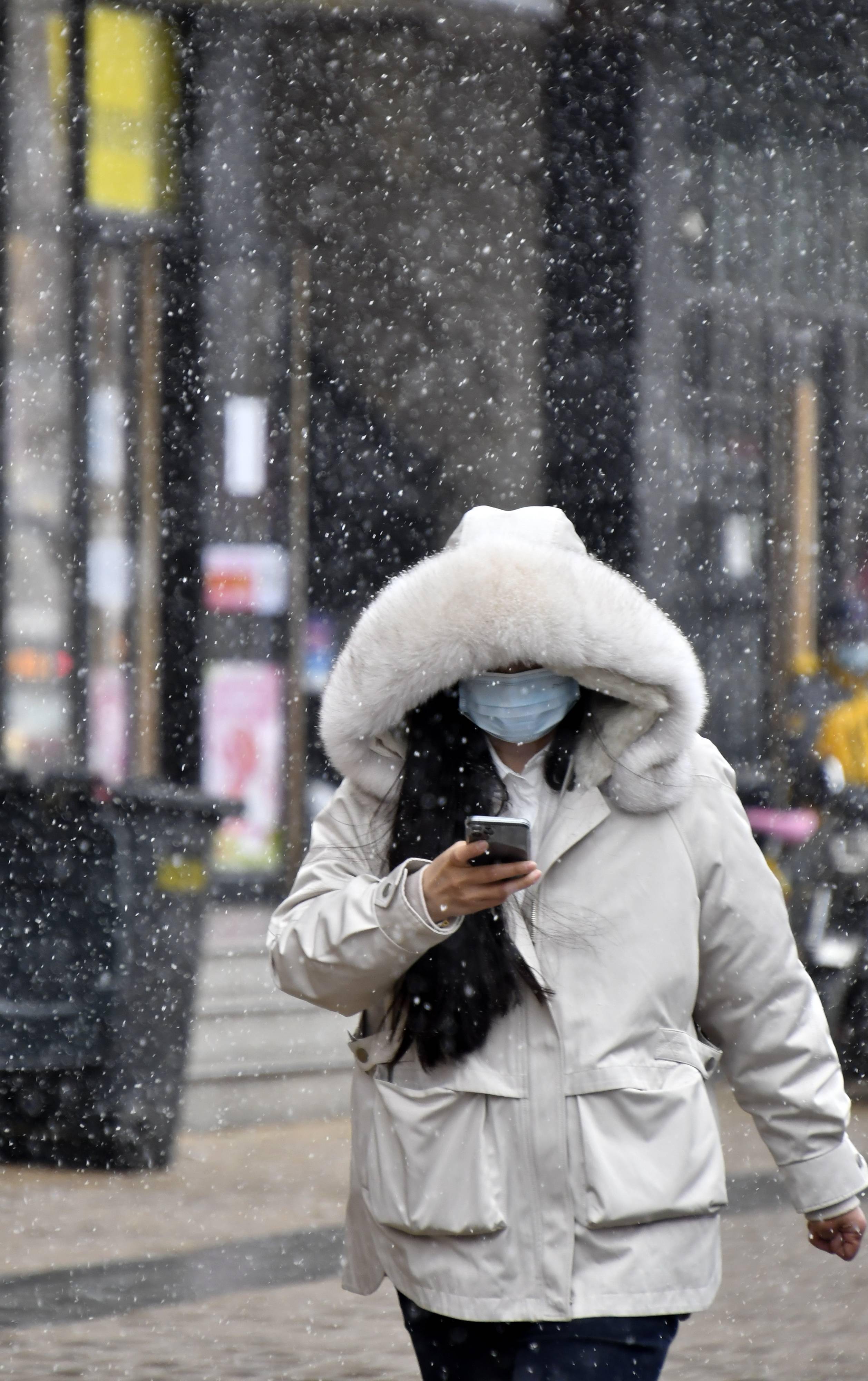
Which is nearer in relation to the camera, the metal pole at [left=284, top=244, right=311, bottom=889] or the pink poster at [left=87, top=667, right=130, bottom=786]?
the pink poster at [left=87, top=667, right=130, bottom=786]

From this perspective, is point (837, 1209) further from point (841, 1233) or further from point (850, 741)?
point (850, 741)

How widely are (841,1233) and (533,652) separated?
828 millimetres

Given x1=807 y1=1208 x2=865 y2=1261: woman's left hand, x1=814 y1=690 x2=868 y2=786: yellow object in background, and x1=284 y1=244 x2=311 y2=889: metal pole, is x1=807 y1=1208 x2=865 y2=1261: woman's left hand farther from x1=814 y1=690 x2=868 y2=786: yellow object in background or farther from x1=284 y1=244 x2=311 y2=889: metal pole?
x1=284 y1=244 x2=311 y2=889: metal pole

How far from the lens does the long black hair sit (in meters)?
2.20

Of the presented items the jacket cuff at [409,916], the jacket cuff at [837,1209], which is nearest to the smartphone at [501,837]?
the jacket cuff at [409,916]

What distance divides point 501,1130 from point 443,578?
661 mm

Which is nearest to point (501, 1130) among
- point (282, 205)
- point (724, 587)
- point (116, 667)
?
point (116, 667)

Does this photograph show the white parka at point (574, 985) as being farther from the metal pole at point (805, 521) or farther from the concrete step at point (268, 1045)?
the metal pole at point (805, 521)

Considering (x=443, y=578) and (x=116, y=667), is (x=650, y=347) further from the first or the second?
(x=443, y=578)

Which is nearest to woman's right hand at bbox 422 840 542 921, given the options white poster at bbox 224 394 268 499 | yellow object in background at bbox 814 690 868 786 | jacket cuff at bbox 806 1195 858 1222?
jacket cuff at bbox 806 1195 858 1222

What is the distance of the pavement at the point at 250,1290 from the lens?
423cm

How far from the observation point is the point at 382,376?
1273cm

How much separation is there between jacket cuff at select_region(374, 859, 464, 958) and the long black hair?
6cm

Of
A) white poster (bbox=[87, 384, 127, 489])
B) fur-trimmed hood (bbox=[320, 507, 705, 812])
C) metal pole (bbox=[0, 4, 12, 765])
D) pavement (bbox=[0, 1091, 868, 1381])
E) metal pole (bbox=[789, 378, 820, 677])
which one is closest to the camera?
fur-trimmed hood (bbox=[320, 507, 705, 812])
